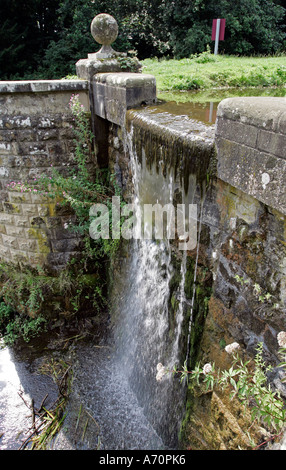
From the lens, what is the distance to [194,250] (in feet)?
10.4

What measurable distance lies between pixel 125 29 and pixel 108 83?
12.9m

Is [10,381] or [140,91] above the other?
[140,91]

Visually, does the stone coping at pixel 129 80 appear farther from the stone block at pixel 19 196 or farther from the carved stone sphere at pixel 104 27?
the stone block at pixel 19 196

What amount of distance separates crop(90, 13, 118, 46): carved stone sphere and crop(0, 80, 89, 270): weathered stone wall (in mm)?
647

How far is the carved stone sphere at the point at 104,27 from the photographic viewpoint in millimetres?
4535

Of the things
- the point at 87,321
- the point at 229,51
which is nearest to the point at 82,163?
the point at 87,321

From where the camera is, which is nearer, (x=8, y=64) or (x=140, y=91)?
(x=140, y=91)

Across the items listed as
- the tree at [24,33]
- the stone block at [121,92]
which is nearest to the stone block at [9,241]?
the stone block at [121,92]

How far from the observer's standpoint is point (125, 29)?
15.0m

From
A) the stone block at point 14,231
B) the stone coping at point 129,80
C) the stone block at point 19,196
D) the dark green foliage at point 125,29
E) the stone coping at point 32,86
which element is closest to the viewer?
the stone coping at point 129,80

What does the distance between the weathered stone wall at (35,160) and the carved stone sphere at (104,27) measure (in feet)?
2.12
